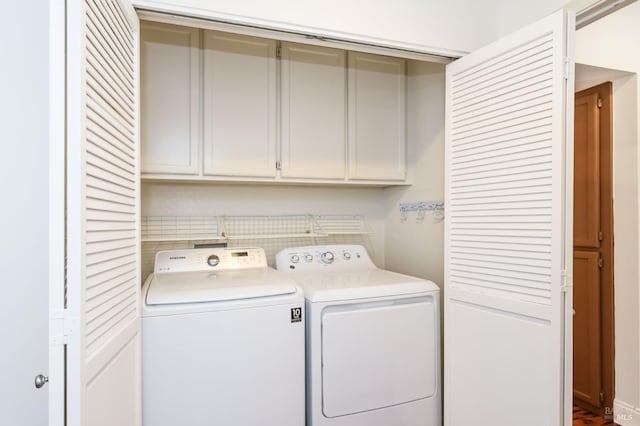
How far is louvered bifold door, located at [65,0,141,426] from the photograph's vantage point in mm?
891

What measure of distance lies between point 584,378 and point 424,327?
1471 millimetres

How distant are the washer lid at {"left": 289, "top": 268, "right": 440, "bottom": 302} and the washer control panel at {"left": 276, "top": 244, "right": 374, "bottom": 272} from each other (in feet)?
0.47

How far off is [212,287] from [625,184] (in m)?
2.53

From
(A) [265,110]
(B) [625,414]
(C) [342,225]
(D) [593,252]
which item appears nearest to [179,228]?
(A) [265,110]

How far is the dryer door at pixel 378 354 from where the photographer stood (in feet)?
5.79

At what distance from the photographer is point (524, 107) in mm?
1448

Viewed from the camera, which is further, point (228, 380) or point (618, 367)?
point (618, 367)

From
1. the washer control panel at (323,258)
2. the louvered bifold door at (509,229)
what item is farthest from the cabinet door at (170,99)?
the louvered bifold door at (509,229)

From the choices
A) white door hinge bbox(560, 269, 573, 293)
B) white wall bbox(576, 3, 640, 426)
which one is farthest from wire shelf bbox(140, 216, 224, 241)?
white wall bbox(576, 3, 640, 426)

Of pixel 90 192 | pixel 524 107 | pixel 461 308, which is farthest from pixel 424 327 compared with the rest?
pixel 90 192

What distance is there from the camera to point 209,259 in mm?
2201

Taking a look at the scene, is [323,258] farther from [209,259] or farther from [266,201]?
[209,259]

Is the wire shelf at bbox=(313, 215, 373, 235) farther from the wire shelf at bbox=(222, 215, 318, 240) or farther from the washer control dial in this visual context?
the washer control dial

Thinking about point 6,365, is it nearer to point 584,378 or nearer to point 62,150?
point 62,150
